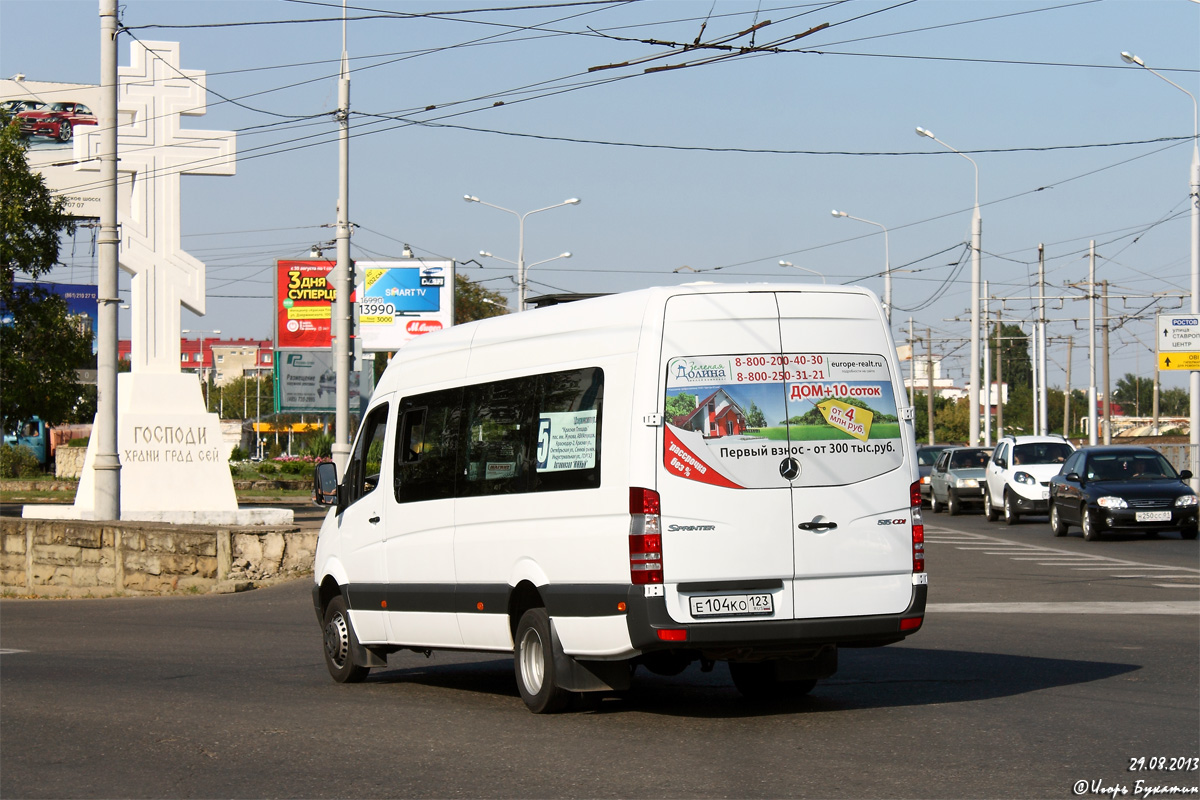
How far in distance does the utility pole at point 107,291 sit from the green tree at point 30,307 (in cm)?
843

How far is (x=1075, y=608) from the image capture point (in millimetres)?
14805

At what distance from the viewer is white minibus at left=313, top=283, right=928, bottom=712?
7.79m

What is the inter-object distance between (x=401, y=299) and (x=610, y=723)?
4003cm

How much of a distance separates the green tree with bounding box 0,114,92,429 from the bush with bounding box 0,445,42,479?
3450cm

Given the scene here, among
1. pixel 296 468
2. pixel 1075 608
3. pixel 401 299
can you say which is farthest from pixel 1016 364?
pixel 1075 608

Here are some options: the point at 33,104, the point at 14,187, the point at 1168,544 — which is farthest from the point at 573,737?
the point at 33,104

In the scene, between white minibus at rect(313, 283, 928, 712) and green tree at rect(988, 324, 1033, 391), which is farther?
green tree at rect(988, 324, 1033, 391)

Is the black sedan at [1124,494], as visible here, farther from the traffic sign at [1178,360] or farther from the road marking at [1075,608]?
the road marking at [1075,608]

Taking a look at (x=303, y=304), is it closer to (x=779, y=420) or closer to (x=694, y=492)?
(x=779, y=420)

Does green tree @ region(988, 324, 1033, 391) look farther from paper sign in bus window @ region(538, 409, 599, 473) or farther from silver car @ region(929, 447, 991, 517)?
paper sign in bus window @ region(538, 409, 599, 473)

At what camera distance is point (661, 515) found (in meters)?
7.72

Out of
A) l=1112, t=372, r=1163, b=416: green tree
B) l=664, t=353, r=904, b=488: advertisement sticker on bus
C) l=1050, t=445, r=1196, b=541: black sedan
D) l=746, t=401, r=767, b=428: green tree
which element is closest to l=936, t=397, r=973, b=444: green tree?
l=1112, t=372, r=1163, b=416: green tree

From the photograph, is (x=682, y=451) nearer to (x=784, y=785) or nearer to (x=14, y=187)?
(x=784, y=785)

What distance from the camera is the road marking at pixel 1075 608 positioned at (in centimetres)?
1446
